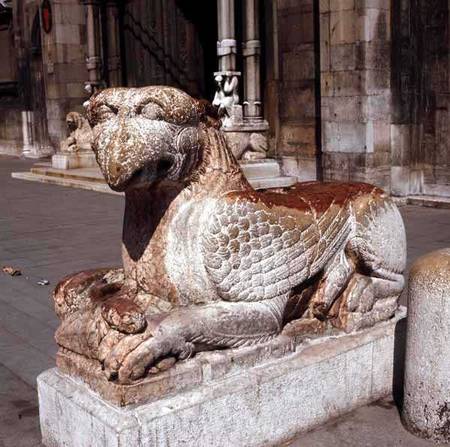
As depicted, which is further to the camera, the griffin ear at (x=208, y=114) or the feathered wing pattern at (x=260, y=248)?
the griffin ear at (x=208, y=114)

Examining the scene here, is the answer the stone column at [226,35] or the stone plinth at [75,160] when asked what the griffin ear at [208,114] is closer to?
the stone column at [226,35]

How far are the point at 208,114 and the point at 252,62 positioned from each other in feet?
30.7

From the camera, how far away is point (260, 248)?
292 centimetres

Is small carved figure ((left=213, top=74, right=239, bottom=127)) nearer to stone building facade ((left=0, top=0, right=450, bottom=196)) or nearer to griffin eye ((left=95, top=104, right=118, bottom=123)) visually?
stone building facade ((left=0, top=0, right=450, bottom=196))

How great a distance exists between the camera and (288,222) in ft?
9.97

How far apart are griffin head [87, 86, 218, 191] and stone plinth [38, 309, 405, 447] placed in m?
0.77

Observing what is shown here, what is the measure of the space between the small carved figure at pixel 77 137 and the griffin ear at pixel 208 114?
12.5m

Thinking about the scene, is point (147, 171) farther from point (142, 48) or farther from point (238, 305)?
point (142, 48)

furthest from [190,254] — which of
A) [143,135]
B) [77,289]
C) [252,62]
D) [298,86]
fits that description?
[252,62]

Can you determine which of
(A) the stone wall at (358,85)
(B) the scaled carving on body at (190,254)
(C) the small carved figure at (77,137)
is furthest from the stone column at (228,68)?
(B) the scaled carving on body at (190,254)

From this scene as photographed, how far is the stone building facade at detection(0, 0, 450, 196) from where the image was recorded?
983cm

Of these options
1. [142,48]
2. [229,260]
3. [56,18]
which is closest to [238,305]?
[229,260]

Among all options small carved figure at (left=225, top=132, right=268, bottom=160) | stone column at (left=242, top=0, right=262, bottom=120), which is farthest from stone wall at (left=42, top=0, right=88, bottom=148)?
small carved figure at (left=225, top=132, right=268, bottom=160)

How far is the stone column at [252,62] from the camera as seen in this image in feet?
39.3
